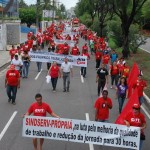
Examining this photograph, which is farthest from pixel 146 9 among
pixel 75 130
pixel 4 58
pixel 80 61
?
pixel 75 130

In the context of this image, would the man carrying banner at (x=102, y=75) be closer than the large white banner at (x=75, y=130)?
No

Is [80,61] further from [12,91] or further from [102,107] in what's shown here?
[102,107]

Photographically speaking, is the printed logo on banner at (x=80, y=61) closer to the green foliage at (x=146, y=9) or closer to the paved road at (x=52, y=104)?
the paved road at (x=52, y=104)

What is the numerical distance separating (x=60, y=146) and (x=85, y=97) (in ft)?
23.2

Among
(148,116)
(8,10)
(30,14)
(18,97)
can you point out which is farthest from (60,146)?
(30,14)

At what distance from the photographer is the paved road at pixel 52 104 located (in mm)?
10945

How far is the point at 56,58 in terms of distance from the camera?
23.4 m

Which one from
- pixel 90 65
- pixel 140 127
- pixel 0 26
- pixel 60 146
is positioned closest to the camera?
pixel 140 127

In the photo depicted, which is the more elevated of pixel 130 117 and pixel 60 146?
pixel 130 117

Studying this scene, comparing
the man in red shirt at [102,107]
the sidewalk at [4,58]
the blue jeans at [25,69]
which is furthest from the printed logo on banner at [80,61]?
the man in red shirt at [102,107]

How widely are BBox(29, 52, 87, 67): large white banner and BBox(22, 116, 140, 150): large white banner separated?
13.1 m

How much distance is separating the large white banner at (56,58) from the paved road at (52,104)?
0.93m

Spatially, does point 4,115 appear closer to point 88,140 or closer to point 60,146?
point 60,146

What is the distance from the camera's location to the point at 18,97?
57.1 feet
